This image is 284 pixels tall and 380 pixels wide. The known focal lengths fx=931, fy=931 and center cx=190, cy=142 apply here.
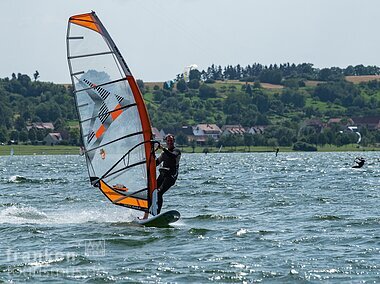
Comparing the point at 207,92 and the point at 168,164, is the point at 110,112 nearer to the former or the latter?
the point at 168,164

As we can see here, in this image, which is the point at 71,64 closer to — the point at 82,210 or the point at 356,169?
the point at 82,210

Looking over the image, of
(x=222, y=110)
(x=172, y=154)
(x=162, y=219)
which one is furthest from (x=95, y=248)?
(x=222, y=110)

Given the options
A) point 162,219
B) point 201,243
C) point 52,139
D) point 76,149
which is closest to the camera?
point 201,243

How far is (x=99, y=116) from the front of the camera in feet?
59.9

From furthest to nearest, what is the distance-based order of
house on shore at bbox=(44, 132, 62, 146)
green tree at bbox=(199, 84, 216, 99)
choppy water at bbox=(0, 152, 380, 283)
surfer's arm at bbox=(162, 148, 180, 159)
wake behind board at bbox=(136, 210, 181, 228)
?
green tree at bbox=(199, 84, 216, 99) → house on shore at bbox=(44, 132, 62, 146) → surfer's arm at bbox=(162, 148, 180, 159) → wake behind board at bbox=(136, 210, 181, 228) → choppy water at bbox=(0, 152, 380, 283)

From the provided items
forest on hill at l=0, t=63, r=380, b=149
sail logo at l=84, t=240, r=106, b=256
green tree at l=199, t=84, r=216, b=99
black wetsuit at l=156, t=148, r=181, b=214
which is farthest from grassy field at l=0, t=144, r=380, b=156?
sail logo at l=84, t=240, r=106, b=256

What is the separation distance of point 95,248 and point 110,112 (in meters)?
3.84

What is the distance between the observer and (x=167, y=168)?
18016mm

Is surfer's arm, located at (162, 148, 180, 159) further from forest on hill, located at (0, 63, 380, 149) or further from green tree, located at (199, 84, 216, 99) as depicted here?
green tree, located at (199, 84, 216, 99)

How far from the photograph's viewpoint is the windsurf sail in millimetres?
17891

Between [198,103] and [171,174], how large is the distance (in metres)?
169

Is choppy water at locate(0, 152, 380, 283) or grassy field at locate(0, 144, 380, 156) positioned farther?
grassy field at locate(0, 144, 380, 156)

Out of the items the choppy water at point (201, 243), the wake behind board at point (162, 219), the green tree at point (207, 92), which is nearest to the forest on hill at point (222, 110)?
the green tree at point (207, 92)

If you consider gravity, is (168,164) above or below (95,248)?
above
